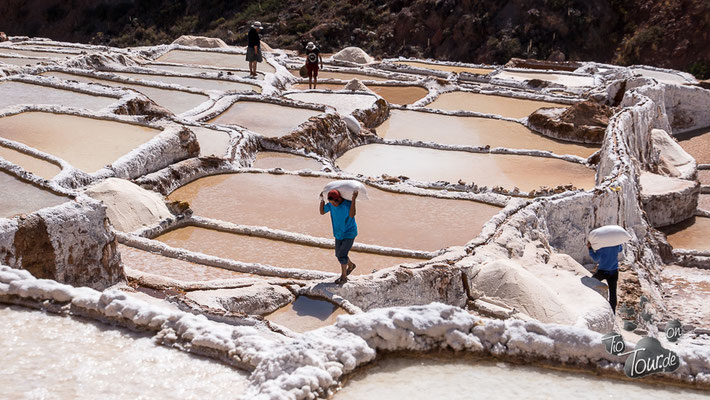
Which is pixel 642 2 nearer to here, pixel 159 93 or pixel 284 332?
pixel 159 93

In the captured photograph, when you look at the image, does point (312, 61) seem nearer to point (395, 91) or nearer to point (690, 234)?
point (395, 91)

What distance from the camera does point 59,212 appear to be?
6.17 metres

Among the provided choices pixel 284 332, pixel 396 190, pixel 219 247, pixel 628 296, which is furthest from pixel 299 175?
pixel 284 332

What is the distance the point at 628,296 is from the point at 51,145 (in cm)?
634

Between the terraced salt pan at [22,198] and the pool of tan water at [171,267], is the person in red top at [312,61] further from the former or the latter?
the terraced salt pan at [22,198]

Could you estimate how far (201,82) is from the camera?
15156mm

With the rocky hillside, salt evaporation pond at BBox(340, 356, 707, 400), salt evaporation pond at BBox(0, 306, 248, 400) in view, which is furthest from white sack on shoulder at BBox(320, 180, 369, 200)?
the rocky hillside

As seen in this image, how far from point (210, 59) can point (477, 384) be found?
51.7ft

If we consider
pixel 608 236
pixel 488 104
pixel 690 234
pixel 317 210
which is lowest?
pixel 690 234

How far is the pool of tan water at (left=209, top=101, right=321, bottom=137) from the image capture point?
12.1 meters

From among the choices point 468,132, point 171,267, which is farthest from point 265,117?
point 171,267

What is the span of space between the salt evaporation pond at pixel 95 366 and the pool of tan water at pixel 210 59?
43.7 ft

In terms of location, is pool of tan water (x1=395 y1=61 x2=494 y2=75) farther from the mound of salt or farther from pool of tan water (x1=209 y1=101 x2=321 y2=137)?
the mound of salt

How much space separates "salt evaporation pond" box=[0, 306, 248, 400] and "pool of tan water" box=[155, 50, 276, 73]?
13.3m
